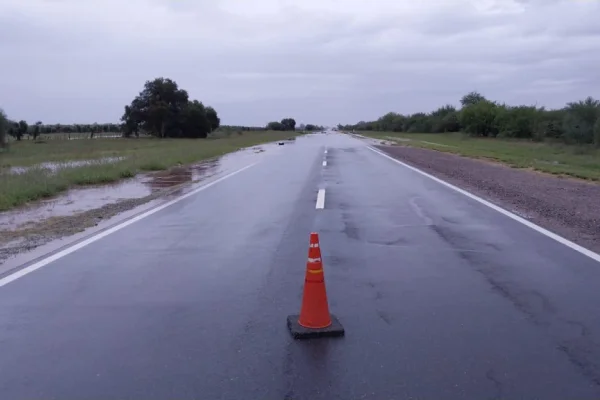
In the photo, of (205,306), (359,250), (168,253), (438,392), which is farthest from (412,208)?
(438,392)

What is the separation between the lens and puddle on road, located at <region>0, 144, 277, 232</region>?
13492mm

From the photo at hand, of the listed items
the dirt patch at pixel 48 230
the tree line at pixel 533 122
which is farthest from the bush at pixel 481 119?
the dirt patch at pixel 48 230

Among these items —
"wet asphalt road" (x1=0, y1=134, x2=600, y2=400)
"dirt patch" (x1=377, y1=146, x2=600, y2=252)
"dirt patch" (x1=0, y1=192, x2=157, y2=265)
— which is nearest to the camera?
"wet asphalt road" (x1=0, y1=134, x2=600, y2=400)

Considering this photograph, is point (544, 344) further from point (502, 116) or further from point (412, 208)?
point (502, 116)

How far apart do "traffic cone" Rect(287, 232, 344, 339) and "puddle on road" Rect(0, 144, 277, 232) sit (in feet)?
25.8

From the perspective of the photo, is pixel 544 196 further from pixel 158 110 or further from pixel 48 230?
pixel 158 110

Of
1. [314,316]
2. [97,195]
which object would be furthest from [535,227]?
[97,195]

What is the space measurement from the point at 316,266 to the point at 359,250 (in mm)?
3405

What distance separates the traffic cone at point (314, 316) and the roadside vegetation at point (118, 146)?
1082 cm

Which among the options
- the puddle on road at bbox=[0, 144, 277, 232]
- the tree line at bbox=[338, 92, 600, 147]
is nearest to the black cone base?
the puddle on road at bbox=[0, 144, 277, 232]

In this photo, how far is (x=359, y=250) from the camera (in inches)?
377

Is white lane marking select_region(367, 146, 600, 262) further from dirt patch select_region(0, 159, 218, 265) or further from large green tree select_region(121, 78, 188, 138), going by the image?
large green tree select_region(121, 78, 188, 138)

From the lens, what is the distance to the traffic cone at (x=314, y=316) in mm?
5785

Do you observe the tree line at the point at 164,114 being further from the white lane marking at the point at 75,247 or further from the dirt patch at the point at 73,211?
the white lane marking at the point at 75,247
